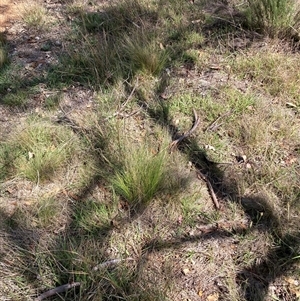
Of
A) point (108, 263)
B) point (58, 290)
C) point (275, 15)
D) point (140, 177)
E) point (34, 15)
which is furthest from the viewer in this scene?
point (34, 15)

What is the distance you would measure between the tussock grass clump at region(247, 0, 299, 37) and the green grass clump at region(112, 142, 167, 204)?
215 cm

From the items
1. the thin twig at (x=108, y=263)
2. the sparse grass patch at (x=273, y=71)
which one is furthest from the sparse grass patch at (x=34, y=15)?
the thin twig at (x=108, y=263)

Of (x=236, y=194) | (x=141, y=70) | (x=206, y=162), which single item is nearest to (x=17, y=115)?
(x=141, y=70)

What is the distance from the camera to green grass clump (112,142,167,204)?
2.39 m

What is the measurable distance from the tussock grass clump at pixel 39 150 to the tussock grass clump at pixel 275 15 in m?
2.33

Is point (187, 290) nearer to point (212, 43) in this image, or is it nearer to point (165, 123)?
point (165, 123)

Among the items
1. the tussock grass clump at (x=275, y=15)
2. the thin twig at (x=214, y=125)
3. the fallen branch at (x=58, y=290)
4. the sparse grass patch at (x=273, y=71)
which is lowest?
the fallen branch at (x=58, y=290)

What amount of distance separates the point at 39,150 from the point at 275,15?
2.67 m

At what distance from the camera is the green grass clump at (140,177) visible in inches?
94.0

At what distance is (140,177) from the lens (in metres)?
2.38

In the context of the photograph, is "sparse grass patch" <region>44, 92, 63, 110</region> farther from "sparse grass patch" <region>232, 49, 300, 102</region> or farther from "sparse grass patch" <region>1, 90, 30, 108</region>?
"sparse grass patch" <region>232, 49, 300, 102</region>

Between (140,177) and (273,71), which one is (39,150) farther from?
(273,71)

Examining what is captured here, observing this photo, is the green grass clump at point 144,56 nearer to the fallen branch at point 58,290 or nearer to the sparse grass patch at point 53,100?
the sparse grass patch at point 53,100

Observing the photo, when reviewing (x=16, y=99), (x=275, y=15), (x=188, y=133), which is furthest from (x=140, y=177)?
(x=275, y=15)
